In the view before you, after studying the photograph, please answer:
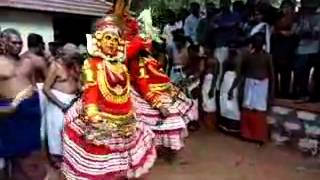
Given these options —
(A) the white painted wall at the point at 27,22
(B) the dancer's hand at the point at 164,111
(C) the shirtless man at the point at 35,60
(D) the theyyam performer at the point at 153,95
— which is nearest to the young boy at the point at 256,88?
(D) the theyyam performer at the point at 153,95

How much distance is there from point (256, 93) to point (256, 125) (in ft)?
1.56

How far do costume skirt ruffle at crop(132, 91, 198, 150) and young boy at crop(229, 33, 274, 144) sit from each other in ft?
6.41

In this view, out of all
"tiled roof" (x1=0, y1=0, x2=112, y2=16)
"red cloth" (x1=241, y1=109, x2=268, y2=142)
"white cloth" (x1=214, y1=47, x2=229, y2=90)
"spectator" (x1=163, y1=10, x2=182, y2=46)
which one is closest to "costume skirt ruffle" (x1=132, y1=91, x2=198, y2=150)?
"red cloth" (x1=241, y1=109, x2=268, y2=142)

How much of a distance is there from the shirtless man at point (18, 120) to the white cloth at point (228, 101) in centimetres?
456

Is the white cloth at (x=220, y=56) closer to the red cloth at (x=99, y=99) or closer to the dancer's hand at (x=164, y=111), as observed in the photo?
the dancer's hand at (x=164, y=111)

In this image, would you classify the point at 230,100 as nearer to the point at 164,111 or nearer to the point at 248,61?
the point at 248,61

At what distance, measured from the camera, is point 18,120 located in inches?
223

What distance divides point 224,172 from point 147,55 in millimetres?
1758

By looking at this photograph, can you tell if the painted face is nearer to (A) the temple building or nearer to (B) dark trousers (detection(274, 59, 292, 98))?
(B) dark trousers (detection(274, 59, 292, 98))

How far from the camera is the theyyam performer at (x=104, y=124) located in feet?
18.8

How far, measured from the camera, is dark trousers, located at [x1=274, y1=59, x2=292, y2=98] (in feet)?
32.7

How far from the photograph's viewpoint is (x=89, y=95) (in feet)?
19.1

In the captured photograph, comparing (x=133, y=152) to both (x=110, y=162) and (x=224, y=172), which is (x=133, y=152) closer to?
(x=110, y=162)

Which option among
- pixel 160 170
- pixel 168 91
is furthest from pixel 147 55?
pixel 160 170
